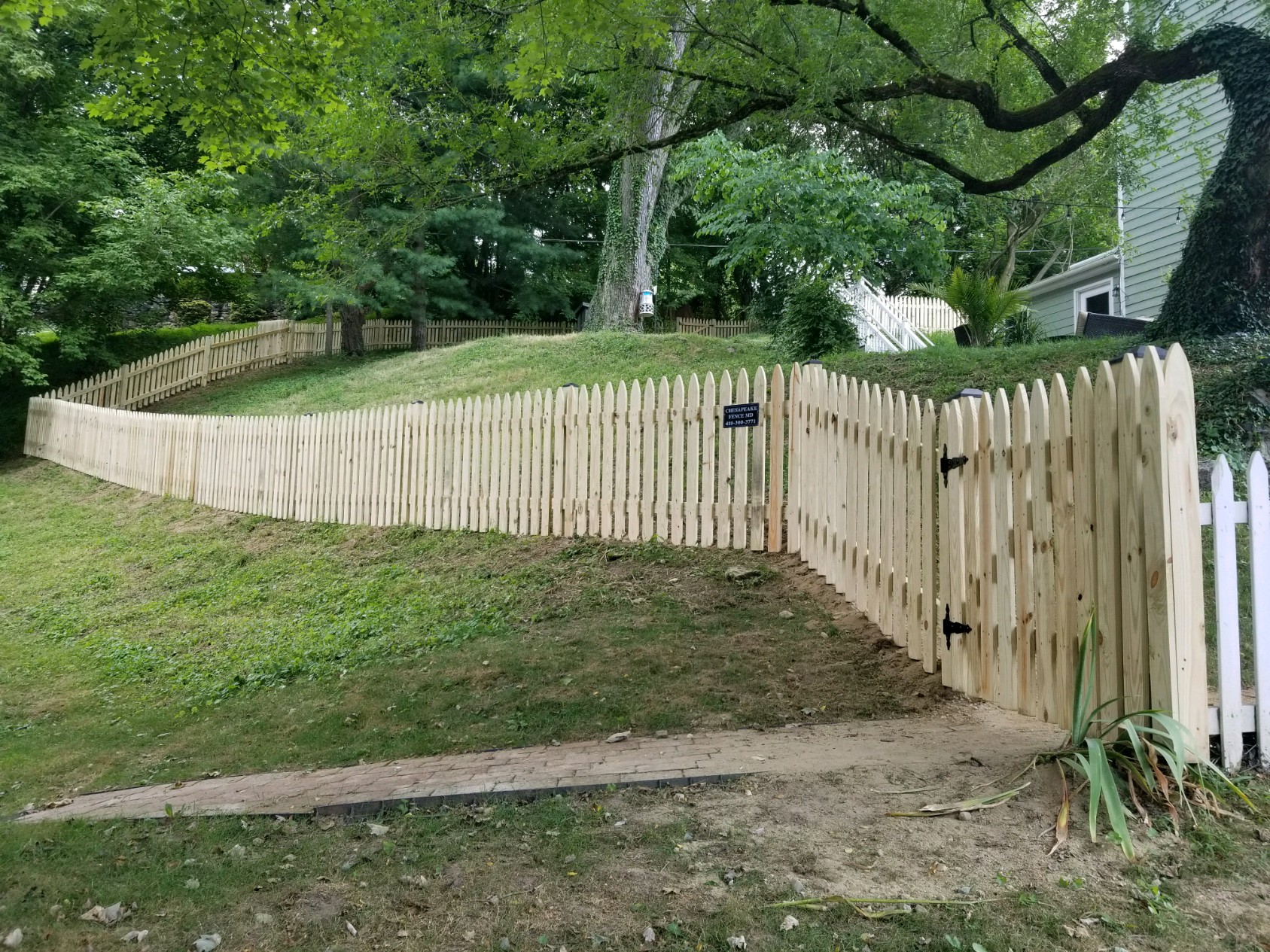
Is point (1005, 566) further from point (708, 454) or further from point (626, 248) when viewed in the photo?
point (626, 248)

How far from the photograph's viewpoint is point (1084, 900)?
2.72m

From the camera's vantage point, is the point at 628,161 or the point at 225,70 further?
the point at 628,161

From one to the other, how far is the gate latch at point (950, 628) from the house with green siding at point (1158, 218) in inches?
482

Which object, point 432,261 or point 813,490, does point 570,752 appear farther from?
point 432,261

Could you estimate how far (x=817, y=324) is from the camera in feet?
44.4

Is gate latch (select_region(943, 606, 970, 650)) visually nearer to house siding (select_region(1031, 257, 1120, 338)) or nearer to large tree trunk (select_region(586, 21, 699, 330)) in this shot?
large tree trunk (select_region(586, 21, 699, 330))

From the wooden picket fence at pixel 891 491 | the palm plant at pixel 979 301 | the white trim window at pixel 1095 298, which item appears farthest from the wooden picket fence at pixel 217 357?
the white trim window at pixel 1095 298

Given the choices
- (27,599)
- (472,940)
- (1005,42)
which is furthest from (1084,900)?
(27,599)

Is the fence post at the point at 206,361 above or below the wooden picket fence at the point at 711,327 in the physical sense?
below

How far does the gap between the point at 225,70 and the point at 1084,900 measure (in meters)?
7.47

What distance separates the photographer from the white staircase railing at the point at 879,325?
17609 mm

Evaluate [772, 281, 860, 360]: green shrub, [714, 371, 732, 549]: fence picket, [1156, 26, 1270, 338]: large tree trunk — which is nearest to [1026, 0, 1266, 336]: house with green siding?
[1156, 26, 1270, 338]: large tree trunk

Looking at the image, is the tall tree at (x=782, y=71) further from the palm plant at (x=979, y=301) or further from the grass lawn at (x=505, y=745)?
the palm plant at (x=979, y=301)

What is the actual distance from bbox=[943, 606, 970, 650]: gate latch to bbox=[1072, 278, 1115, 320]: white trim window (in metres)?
18.0
